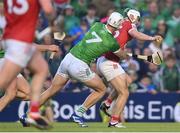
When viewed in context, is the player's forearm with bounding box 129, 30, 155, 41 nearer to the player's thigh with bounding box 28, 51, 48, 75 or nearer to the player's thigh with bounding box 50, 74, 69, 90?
the player's thigh with bounding box 50, 74, 69, 90

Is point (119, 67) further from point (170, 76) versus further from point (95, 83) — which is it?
point (170, 76)

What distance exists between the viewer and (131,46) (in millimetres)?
22328

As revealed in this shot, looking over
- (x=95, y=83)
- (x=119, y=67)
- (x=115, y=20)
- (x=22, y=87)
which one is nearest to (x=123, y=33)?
(x=119, y=67)

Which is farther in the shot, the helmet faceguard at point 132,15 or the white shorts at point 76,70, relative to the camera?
the helmet faceguard at point 132,15

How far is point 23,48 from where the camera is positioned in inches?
459

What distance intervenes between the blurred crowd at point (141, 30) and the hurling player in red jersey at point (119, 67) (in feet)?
12.0

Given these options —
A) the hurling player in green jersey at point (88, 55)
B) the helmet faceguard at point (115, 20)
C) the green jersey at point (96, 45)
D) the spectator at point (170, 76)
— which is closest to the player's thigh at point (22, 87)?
the hurling player in green jersey at point (88, 55)

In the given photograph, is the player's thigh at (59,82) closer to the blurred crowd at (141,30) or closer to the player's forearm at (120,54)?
the player's forearm at (120,54)

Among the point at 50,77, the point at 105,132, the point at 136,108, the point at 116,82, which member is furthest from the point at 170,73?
the point at 105,132

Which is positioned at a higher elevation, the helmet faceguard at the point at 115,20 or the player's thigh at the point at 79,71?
the helmet faceguard at the point at 115,20

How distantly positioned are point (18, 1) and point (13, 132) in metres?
3.26

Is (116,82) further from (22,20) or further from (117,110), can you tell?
(22,20)

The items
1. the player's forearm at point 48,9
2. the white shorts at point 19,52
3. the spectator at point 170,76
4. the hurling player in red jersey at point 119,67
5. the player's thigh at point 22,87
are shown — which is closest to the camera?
the player's forearm at point 48,9

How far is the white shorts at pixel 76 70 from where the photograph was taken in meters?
15.9
